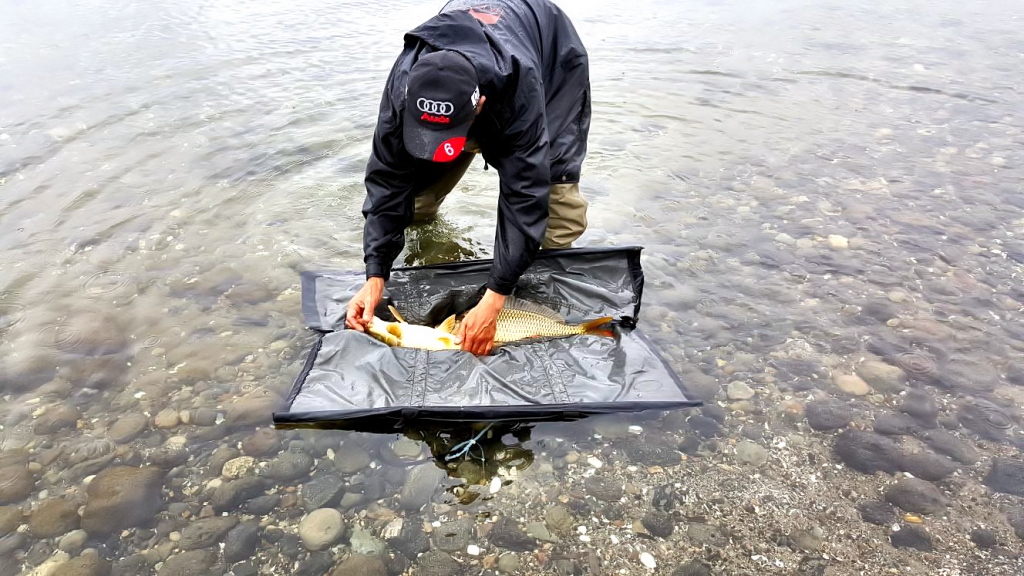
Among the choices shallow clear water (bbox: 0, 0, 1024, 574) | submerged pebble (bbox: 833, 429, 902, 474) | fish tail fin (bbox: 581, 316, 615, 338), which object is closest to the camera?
shallow clear water (bbox: 0, 0, 1024, 574)

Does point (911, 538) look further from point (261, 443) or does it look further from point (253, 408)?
point (253, 408)

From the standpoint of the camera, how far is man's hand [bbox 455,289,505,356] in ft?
11.7

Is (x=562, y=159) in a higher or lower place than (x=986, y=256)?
higher

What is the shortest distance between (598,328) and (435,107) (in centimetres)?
174

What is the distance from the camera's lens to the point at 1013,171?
6.42m

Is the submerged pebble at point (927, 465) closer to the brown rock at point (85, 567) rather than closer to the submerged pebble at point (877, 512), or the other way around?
the submerged pebble at point (877, 512)

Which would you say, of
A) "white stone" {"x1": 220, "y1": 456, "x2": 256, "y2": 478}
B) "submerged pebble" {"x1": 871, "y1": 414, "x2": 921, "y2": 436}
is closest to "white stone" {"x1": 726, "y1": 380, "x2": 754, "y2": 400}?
"submerged pebble" {"x1": 871, "y1": 414, "x2": 921, "y2": 436}

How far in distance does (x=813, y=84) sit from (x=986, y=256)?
4818mm

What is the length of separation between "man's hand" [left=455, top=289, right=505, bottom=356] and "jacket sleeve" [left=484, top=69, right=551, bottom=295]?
0.07 meters

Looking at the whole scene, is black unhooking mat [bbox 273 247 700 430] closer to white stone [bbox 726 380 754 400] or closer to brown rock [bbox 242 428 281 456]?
brown rock [bbox 242 428 281 456]

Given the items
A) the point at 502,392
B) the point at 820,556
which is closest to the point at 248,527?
the point at 502,392

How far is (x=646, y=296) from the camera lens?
4.62m

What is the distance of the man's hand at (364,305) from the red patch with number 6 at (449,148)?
1.19m

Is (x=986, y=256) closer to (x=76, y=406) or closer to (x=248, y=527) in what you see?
(x=248, y=527)
